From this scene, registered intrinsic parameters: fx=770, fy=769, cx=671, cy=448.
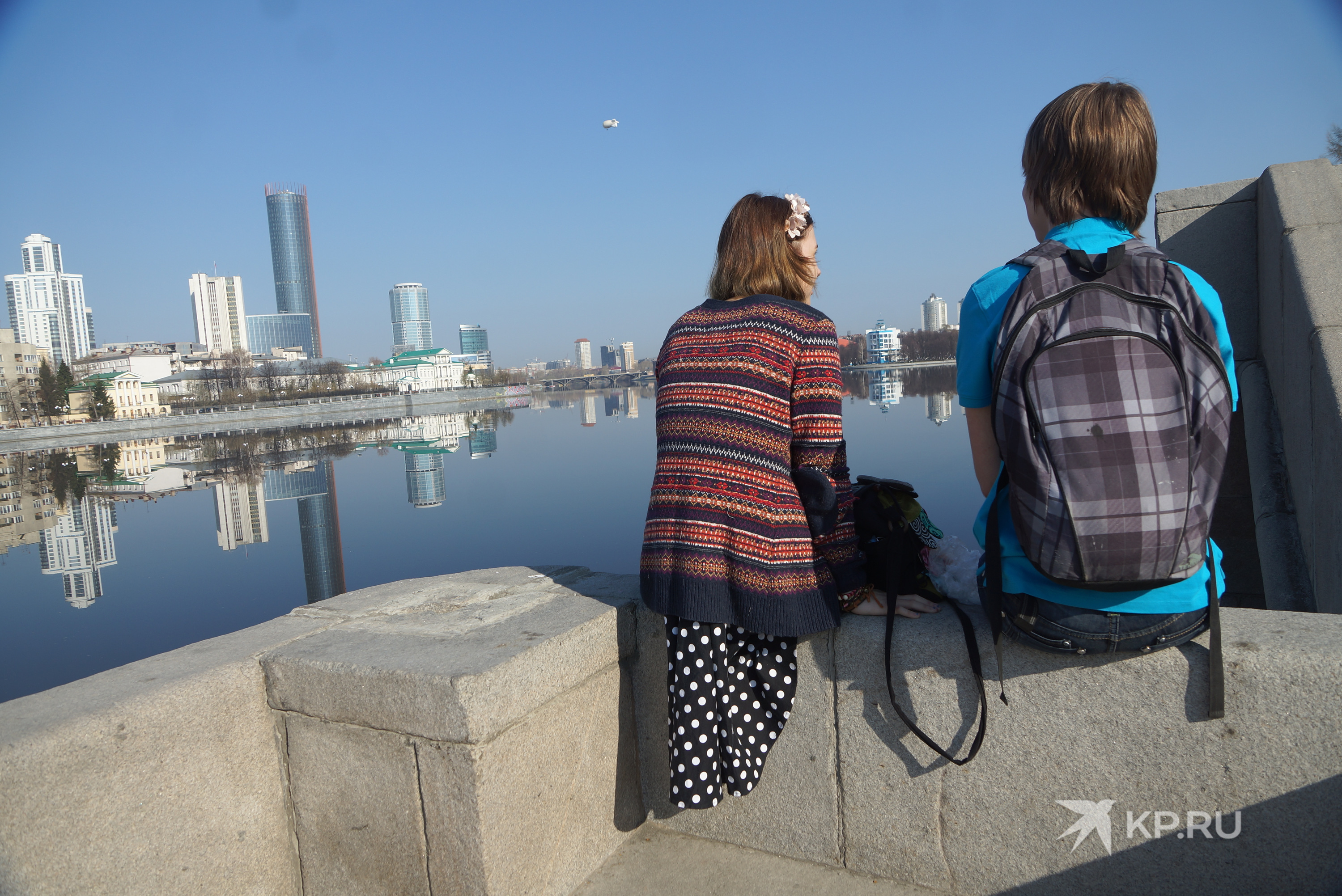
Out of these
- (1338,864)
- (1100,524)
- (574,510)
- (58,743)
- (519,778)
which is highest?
(1100,524)

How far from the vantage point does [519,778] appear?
1788 millimetres

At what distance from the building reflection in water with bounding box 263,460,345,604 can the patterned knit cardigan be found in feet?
18.4

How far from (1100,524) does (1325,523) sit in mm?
2016

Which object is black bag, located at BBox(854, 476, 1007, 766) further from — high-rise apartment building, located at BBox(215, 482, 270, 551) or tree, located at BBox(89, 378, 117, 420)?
tree, located at BBox(89, 378, 117, 420)

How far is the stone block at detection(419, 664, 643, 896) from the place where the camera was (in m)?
1.70

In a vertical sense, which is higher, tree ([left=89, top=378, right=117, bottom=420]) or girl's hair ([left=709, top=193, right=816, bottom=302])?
tree ([left=89, top=378, right=117, bottom=420])

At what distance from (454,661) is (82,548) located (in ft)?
63.2

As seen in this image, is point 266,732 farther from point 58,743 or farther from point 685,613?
point 685,613

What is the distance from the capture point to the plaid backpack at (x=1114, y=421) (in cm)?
133

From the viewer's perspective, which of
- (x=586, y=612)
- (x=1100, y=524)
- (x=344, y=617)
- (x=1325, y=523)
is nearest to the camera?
(x=1100, y=524)

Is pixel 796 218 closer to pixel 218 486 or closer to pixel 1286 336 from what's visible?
pixel 1286 336

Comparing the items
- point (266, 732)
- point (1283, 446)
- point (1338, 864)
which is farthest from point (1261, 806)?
point (1283, 446)

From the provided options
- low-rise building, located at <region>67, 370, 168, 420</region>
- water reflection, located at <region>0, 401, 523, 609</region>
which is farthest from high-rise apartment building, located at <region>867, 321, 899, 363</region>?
low-rise building, located at <region>67, 370, 168, 420</region>

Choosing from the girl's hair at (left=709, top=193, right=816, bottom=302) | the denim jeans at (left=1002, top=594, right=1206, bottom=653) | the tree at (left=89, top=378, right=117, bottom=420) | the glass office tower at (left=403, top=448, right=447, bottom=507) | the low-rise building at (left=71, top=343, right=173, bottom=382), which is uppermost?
the low-rise building at (left=71, top=343, right=173, bottom=382)
